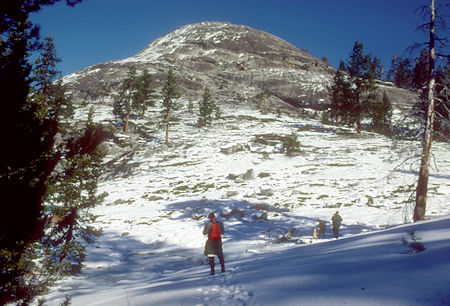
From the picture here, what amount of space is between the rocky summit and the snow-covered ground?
38798 millimetres

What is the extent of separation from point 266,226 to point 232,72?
9597cm

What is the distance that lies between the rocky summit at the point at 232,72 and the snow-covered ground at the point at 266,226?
1527 inches

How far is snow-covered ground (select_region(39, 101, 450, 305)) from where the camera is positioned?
390cm

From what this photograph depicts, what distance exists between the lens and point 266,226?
48.2 ft

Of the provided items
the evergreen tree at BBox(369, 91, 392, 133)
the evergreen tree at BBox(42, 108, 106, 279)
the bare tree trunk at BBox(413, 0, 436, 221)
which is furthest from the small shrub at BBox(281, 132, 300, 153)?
the evergreen tree at BBox(42, 108, 106, 279)

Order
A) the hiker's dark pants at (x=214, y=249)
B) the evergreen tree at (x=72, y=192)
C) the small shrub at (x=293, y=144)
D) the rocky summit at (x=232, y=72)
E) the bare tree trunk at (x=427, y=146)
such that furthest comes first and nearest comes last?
the rocky summit at (x=232, y=72) < the small shrub at (x=293, y=144) < the bare tree trunk at (x=427, y=146) < the evergreen tree at (x=72, y=192) < the hiker's dark pants at (x=214, y=249)

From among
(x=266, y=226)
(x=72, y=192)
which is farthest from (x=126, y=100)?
(x=266, y=226)

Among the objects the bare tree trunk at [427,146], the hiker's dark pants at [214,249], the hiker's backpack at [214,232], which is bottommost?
the hiker's dark pants at [214,249]

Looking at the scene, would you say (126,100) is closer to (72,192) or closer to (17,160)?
(72,192)

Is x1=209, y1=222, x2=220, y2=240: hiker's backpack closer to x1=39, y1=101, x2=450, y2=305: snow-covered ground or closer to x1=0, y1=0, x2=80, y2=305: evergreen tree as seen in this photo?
x1=39, y1=101, x2=450, y2=305: snow-covered ground

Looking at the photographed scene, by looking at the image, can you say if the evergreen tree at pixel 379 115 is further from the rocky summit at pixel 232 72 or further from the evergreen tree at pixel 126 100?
the evergreen tree at pixel 126 100

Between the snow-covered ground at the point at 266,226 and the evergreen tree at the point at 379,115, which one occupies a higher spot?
the evergreen tree at the point at 379,115

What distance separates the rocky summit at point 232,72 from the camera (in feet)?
273

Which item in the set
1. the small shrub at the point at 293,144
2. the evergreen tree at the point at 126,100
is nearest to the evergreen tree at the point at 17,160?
the small shrub at the point at 293,144
